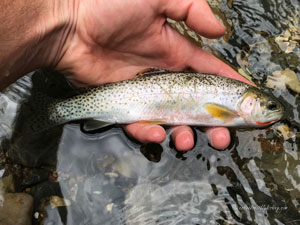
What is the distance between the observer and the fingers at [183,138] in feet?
9.86

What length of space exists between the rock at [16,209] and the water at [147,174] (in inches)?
4.0

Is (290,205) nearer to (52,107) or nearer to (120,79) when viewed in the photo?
(120,79)

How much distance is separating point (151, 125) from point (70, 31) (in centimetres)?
134

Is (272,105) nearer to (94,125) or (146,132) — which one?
(146,132)

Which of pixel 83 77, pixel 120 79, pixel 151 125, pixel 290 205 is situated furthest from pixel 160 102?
pixel 290 205

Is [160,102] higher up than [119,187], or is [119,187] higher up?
[160,102]

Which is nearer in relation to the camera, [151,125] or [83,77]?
[151,125]

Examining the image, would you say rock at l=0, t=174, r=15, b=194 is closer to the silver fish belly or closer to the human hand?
the silver fish belly

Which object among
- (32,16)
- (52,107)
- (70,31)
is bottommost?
(52,107)

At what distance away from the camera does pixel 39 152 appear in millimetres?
3326

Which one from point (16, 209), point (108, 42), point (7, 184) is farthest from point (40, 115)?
point (108, 42)

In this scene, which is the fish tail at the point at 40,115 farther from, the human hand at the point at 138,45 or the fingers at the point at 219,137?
the fingers at the point at 219,137

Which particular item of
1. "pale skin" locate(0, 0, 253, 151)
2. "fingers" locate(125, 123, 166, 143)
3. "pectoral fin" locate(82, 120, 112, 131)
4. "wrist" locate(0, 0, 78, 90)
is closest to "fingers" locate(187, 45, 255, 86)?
"pale skin" locate(0, 0, 253, 151)

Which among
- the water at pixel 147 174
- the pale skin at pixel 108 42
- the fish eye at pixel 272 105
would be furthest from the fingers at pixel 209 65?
the water at pixel 147 174
